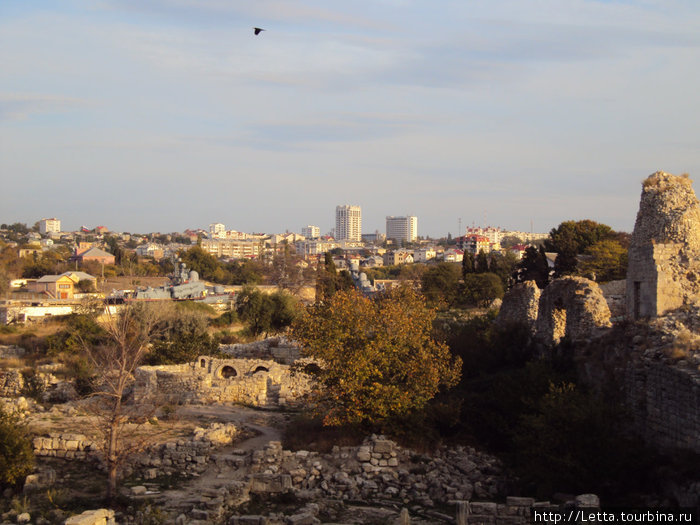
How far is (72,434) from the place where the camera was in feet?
49.5

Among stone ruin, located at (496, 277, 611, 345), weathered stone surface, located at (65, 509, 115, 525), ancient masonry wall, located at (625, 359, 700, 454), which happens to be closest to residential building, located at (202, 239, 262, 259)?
stone ruin, located at (496, 277, 611, 345)

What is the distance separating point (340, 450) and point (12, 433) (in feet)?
18.9

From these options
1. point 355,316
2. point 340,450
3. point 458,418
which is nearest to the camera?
point 340,450

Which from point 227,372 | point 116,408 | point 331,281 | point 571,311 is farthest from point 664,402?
point 331,281

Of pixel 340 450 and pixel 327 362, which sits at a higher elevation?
pixel 327 362

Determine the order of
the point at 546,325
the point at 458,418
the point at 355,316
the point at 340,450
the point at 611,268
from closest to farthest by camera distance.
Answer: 1. the point at 340,450
2. the point at 458,418
3. the point at 355,316
4. the point at 546,325
5. the point at 611,268

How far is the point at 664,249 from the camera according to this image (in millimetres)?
13727

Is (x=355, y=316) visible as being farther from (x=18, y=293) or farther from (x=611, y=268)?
(x=18, y=293)

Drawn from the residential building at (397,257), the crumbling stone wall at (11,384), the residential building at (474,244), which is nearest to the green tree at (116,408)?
the crumbling stone wall at (11,384)

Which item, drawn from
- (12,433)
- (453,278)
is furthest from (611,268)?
(12,433)

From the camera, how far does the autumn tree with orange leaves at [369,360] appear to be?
1424 centimetres

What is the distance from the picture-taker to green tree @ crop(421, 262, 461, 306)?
44062mm

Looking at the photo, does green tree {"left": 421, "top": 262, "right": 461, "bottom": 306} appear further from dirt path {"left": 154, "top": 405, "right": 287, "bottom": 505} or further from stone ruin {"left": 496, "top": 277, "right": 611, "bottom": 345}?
dirt path {"left": 154, "top": 405, "right": 287, "bottom": 505}

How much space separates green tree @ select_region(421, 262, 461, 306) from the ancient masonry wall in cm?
3003
